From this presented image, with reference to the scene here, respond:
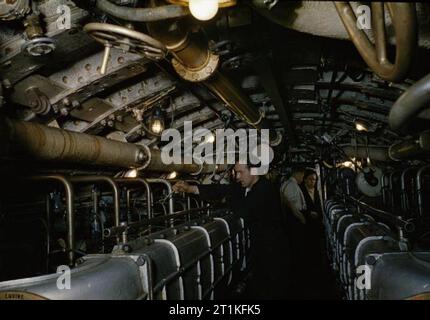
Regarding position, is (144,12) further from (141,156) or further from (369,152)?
(369,152)

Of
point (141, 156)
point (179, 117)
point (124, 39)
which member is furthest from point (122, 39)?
point (179, 117)

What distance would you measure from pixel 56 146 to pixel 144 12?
1.95 meters

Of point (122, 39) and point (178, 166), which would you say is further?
point (178, 166)

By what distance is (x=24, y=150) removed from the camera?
2.84m

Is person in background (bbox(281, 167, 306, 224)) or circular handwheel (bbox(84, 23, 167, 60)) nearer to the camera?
circular handwheel (bbox(84, 23, 167, 60))

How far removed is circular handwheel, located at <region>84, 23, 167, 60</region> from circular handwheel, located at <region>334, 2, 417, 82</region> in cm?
96

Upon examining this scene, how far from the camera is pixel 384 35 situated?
1376mm

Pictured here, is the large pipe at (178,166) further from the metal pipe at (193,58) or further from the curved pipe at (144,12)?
the curved pipe at (144,12)

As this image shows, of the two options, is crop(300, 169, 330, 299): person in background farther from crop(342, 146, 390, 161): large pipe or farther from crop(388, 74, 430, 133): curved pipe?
crop(388, 74, 430, 133): curved pipe

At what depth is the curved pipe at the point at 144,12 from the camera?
5.55ft

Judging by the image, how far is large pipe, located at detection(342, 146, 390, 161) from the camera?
7406 mm

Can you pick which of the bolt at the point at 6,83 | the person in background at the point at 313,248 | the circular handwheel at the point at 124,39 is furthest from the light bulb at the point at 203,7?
the person in background at the point at 313,248

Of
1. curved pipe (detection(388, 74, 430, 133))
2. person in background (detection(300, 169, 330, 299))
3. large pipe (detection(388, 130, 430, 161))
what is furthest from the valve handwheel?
person in background (detection(300, 169, 330, 299))
